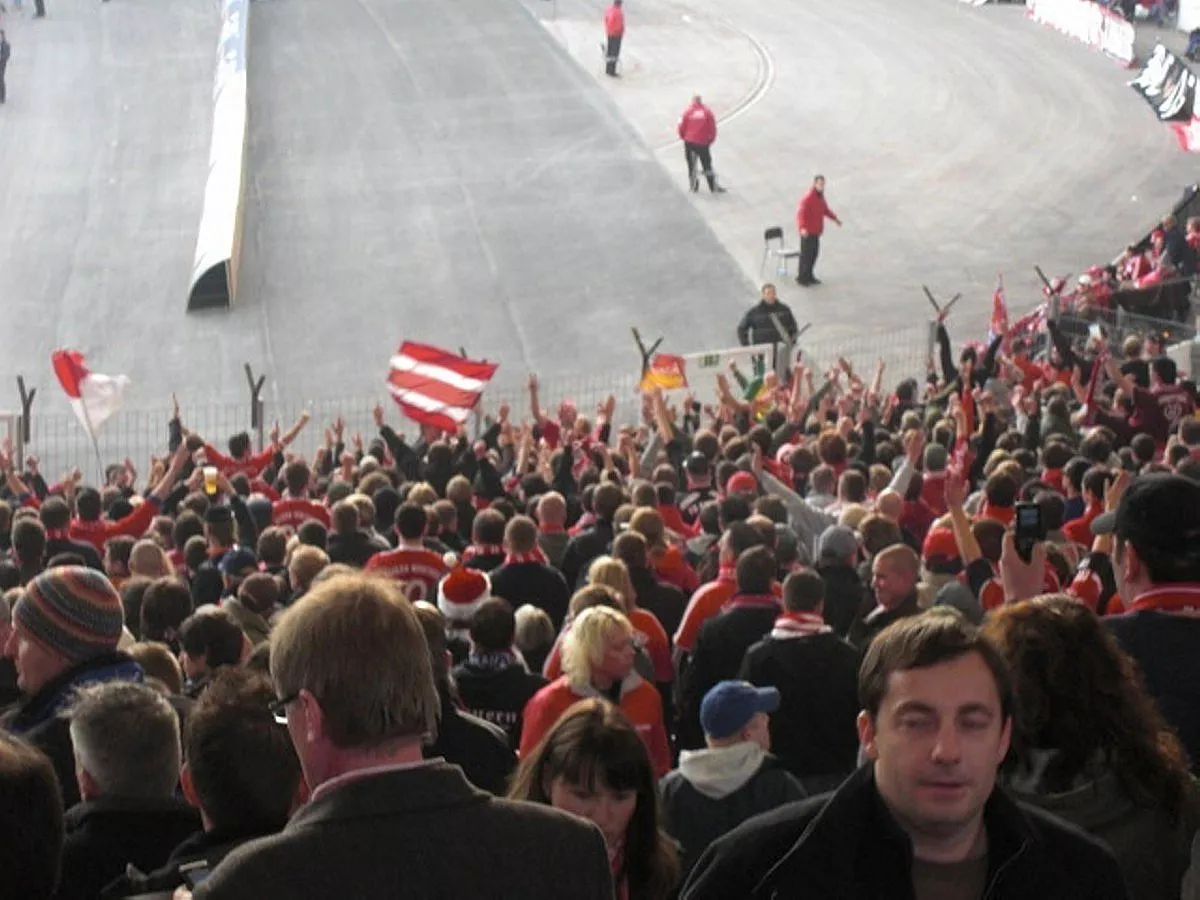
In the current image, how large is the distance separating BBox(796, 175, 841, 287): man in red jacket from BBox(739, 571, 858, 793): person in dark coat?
19442 mm

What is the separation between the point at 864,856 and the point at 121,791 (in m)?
2.11

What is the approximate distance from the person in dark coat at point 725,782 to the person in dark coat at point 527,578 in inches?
145

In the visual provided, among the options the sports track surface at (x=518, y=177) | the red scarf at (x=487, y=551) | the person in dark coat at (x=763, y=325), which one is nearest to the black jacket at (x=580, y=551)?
the red scarf at (x=487, y=551)

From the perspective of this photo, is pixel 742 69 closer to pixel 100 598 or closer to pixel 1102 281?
pixel 1102 281

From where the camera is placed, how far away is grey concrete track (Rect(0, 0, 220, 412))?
26.2 m

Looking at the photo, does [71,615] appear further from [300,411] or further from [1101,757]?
[300,411]

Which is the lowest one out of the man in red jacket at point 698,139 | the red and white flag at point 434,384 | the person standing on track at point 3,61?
the red and white flag at point 434,384

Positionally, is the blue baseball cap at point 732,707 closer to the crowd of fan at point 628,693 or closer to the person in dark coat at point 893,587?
the crowd of fan at point 628,693

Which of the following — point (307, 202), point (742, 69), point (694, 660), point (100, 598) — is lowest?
point (694, 660)

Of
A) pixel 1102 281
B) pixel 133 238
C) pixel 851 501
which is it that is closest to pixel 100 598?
pixel 851 501

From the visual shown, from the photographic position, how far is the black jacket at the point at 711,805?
22.7 feet

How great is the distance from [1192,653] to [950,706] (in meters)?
1.99

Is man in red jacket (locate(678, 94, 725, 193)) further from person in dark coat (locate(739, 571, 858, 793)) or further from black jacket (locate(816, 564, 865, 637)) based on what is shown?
person in dark coat (locate(739, 571, 858, 793))

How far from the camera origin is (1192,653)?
6.01 m
